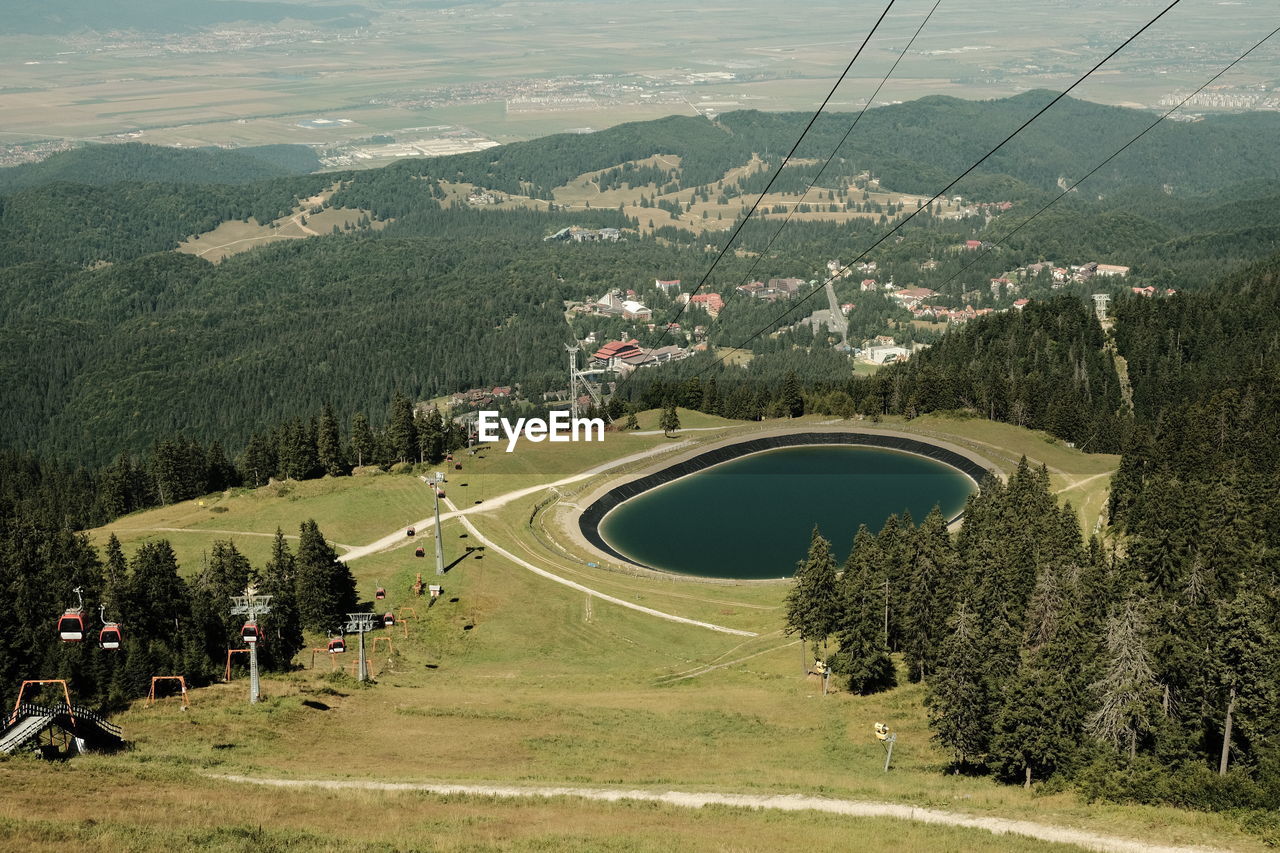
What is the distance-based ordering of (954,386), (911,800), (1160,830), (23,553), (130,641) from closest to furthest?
(1160,830) → (911,800) → (130,641) → (23,553) → (954,386)

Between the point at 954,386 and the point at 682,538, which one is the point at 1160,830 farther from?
the point at 954,386

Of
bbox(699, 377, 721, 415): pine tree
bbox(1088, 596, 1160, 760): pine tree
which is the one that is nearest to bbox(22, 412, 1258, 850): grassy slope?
bbox(1088, 596, 1160, 760): pine tree

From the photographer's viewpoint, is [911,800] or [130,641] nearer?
[911,800]

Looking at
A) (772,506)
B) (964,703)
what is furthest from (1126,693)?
(772,506)

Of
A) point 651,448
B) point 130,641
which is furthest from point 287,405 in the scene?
point 130,641

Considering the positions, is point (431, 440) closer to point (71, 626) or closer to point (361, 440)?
point (361, 440)

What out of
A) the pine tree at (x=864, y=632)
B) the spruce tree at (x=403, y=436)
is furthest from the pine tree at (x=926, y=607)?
the spruce tree at (x=403, y=436)

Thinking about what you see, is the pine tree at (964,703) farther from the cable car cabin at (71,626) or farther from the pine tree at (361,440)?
the pine tree at (361,440)
